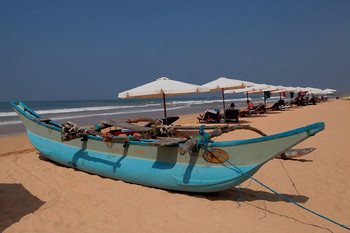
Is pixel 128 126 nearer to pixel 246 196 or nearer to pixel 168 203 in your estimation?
pixel 168 203

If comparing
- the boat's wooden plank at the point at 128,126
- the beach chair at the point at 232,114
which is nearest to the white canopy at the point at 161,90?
the boat's wooden plank at the point at 128,126

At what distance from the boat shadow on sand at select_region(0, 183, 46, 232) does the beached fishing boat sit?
44.2 inches

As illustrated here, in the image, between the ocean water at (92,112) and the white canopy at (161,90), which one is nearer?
the white canopy at (161,90)

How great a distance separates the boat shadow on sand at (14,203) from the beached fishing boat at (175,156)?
1.12m

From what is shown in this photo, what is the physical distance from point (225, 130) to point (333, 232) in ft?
6.40

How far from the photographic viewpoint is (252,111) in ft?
52.2

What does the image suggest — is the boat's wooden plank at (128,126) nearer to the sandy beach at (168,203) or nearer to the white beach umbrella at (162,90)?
the sandy beach at (168,203)

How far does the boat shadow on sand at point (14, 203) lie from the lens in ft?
10.6

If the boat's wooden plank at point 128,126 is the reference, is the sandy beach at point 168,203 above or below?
below

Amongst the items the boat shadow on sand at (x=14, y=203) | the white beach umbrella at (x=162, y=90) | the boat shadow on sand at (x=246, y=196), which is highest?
the white beach umbrella at (x=162, y=90)

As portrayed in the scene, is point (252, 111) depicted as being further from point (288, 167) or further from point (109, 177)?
point (109, 177)

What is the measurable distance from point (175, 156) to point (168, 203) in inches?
28.0

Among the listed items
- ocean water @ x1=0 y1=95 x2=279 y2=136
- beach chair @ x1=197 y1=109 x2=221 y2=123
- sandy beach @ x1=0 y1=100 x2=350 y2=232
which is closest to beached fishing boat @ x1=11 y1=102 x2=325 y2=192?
sandy beach @ x1=0 y1=100 x2=350 y2=232

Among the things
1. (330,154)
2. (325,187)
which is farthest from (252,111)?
(325,187)
